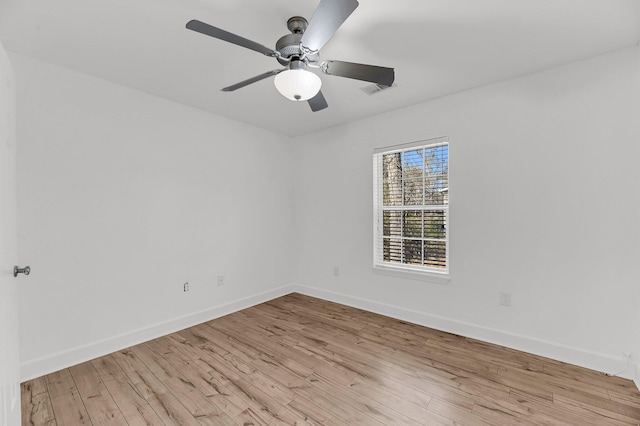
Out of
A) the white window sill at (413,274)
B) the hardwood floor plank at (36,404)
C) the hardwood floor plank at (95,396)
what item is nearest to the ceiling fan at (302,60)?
the white window sill at (413,274)

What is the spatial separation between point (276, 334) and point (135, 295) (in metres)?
1.47

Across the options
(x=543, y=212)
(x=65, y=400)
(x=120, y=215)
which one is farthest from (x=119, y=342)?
(x=543, y=212)

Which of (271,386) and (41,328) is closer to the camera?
(271,386)

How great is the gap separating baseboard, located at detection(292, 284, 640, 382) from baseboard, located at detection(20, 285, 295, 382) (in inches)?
61.0

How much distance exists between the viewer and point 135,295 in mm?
2877

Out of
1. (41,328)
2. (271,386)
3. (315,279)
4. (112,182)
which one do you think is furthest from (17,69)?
(315,279)

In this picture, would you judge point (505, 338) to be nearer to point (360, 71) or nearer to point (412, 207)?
point (412, 207)

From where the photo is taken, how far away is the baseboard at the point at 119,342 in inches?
89.8

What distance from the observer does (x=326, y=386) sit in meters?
2.15

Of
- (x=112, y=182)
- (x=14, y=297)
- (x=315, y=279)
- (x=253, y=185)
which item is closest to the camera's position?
(x=14, y=297)

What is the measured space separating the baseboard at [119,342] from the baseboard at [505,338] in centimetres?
155

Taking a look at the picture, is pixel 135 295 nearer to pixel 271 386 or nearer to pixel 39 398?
pixel 39 398

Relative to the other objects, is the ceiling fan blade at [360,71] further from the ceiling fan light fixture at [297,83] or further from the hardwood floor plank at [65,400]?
the hardwood floor plank at [65,400]

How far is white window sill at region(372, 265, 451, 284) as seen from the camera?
3.15 meters
